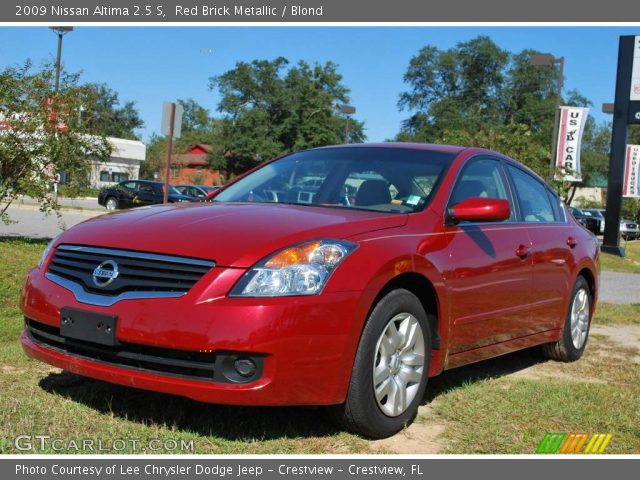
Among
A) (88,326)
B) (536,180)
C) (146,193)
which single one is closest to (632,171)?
(146,193)

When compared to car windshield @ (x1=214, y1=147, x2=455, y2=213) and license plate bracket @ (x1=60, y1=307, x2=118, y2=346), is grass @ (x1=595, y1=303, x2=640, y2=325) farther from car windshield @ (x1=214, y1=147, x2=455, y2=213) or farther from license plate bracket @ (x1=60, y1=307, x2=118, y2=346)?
license plate bracket @ (x1=60, y1=307, x2=118, y2=346)

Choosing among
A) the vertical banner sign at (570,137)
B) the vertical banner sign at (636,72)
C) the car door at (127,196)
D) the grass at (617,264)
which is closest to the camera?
the grass at (617,264)

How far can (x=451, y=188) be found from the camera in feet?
14.9

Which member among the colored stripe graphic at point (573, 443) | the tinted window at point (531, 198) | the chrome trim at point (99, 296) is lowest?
the colored stripe graphic at point (573, 443)

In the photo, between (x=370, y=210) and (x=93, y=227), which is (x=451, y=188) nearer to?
(x=370, y=210)

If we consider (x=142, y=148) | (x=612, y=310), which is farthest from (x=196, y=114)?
(x=612, y=310)

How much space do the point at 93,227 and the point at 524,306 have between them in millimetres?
2923

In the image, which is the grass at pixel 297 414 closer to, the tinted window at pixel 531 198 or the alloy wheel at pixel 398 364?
the alloy wheel at pixel 398 364

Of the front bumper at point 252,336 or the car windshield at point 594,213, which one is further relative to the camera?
the car windshield at point 594,213

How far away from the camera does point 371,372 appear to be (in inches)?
140

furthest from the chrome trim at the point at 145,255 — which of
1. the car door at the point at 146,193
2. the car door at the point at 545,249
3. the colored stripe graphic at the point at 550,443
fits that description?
the car door at the point at 146,193

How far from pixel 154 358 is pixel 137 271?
1.38ft

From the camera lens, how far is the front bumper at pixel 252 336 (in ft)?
10.6

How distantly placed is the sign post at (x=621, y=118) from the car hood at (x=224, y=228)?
19130mm
